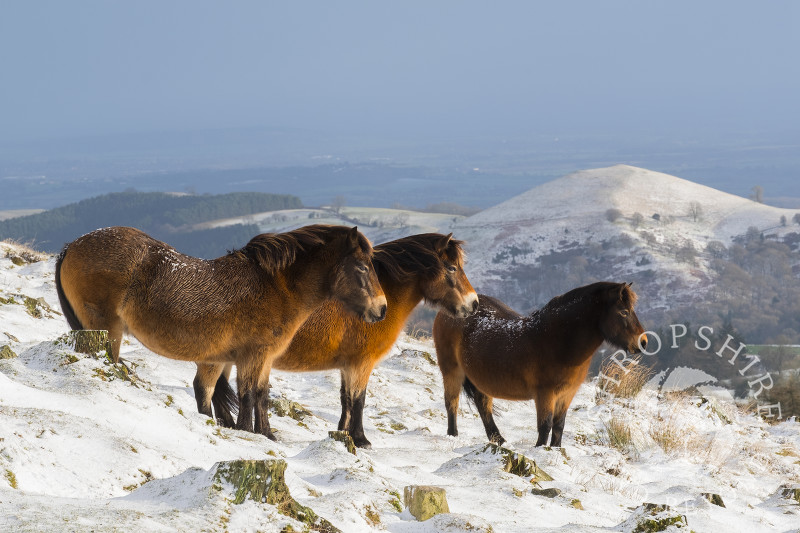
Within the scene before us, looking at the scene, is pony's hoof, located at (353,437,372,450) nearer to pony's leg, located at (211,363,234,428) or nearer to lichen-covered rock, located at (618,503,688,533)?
pony's leg, located at (211,363,234,428)

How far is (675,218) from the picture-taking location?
149 meters

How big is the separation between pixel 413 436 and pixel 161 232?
488 feet

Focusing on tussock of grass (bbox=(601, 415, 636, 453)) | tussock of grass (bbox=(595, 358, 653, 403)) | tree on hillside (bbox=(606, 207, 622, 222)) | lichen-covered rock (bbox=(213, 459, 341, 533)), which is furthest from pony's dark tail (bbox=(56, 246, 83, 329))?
tree on hillside (bbox=(606, 207, 622, 222))

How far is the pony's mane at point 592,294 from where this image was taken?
31.5 feet

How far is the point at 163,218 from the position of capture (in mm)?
159375

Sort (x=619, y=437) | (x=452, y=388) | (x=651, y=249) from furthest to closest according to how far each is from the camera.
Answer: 1. (x=651, y=249)
2. (x=452, y=388)
3. (x=619, y=437)

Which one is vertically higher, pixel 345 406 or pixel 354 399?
pixel 354 399

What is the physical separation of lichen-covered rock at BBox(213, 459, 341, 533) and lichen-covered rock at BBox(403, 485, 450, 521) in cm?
85

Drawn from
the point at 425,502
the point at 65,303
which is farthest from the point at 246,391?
the point at 425,502

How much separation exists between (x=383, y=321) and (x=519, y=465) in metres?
2.64

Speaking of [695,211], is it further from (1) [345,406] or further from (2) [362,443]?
(2) [362,443]

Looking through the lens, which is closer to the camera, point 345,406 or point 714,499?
point 714,499

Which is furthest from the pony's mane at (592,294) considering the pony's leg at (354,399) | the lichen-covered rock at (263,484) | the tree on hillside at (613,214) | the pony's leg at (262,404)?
the tree on hillside at (613,214)

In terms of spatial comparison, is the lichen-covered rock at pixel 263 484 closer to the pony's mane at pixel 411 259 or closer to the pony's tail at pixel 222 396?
the pony's tail at pixel 222 396
